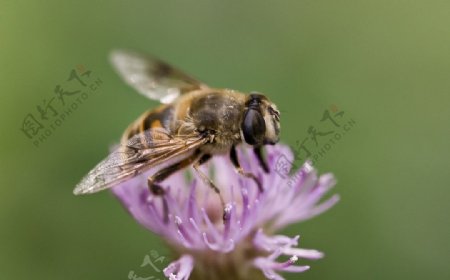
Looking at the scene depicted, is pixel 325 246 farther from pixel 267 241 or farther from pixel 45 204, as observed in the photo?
pixel 45 204

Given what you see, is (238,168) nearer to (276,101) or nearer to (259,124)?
(259,124)

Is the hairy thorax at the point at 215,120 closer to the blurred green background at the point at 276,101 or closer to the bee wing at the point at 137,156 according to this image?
the bee wing at the point at 137,156

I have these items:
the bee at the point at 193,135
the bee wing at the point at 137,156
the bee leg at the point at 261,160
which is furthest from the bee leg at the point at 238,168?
the bee wing at the point at 137,156

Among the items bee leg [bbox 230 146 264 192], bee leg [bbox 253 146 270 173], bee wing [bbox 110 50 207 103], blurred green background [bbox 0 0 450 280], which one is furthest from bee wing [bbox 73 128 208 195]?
blurred green background [bbox 0 0 450 280]

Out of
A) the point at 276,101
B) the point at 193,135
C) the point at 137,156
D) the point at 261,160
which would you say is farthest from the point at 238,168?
the point at 276,101

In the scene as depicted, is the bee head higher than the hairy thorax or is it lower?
lower

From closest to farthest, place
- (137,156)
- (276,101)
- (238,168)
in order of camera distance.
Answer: (137,156) → (238,168) → (276,101)

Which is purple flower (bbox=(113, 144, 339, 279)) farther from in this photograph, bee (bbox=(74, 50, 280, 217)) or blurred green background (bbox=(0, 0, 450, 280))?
blurred green background (bbox=(0, 0, 450, 280))
